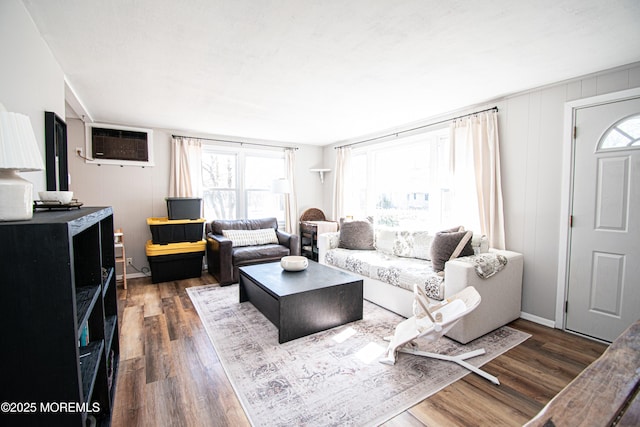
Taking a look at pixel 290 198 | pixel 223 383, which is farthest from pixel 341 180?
pixel 223 383

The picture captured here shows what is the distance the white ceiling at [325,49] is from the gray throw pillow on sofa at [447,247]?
4.89 feet

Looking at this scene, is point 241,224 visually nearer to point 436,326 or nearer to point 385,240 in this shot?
point 385,240

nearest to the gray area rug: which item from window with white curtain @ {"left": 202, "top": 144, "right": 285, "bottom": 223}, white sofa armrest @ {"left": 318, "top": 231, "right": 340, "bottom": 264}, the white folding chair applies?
the white folding chair

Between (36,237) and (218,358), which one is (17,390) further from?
(218,358)

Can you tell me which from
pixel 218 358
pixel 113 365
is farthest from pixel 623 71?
pixel 113 365

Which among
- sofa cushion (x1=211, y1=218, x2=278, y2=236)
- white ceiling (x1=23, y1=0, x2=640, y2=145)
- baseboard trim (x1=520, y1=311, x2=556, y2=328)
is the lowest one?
baseboard trim (x1=520, y1=311, x2=556, y2=328)

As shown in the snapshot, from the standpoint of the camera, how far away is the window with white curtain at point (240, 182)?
5.19m

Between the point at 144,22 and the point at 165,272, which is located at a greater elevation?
the point at 144,22

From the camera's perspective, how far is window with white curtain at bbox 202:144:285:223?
5188 mm

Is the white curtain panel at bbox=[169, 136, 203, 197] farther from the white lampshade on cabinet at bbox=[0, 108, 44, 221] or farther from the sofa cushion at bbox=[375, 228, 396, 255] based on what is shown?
the white lampshade on cabinet at bbox=[0, 108, 44, 221]

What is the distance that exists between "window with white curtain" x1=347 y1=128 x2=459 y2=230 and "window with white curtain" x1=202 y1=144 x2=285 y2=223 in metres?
1.57

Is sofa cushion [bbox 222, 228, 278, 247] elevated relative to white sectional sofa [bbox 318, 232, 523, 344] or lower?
elevated

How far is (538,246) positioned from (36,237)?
3.75 metres

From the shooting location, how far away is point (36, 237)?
82cm
